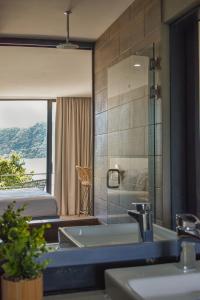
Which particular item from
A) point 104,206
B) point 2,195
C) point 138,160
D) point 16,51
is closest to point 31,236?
point 2,195

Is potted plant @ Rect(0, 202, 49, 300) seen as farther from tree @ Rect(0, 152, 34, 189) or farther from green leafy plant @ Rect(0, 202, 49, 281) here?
tree @ Rect(0, 152, 34, 189)

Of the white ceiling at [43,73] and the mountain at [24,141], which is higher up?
the white ceiling at [43,73]

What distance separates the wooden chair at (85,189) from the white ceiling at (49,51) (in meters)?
0.38

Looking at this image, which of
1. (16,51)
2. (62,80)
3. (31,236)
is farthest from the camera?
(16,51)

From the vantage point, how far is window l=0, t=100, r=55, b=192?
1617mm

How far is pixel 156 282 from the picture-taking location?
1.42 metres

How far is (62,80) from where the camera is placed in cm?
170

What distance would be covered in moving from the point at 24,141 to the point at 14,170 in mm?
139

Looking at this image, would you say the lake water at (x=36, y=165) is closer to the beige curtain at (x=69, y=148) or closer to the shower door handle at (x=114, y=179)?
the beige curtain at (x=69, y=148)

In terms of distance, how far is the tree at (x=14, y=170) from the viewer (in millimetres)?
1610

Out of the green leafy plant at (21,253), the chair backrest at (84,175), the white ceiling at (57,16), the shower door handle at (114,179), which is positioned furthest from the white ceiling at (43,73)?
the green leafy plant at (21,253)

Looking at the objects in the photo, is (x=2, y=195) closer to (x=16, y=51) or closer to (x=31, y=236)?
(x=31, y=236)

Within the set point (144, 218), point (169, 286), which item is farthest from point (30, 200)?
point (169, 286)

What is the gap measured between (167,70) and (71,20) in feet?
1.97
